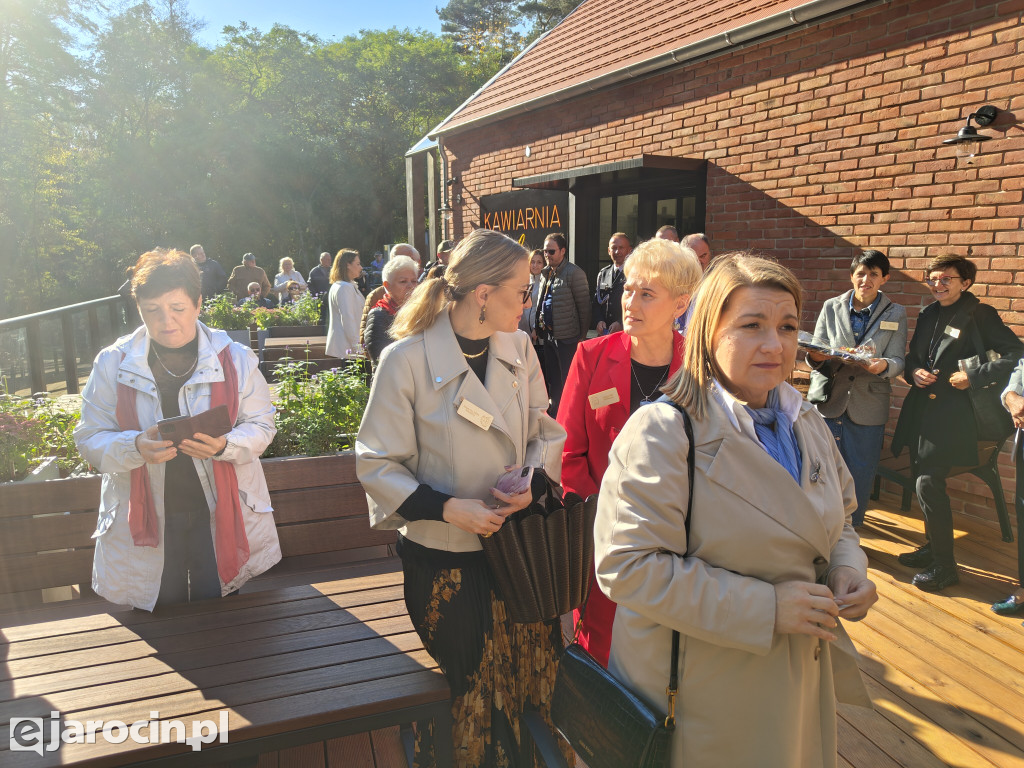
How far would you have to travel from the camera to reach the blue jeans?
191 inches

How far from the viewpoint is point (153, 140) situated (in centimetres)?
3872

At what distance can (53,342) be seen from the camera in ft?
30.1

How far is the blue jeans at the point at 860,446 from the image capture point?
4859 mm

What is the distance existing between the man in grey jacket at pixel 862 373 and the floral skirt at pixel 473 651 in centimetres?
342

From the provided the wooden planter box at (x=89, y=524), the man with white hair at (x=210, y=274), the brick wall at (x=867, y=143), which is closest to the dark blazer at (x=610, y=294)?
the brick wall at (x=867, y=143)

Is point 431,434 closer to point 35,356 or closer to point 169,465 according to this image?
point 169,465

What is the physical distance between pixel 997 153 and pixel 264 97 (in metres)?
46.0

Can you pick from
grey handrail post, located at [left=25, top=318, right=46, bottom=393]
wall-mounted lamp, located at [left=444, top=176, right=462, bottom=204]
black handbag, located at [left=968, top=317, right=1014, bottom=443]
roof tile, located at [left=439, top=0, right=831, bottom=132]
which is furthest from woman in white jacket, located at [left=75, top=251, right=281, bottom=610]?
wall-mounted lamp, located at [left=444, top=176, right=462, bottom=204]

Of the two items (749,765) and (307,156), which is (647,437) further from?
(307,156)

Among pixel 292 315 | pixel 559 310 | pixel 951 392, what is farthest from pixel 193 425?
pixel 292 315

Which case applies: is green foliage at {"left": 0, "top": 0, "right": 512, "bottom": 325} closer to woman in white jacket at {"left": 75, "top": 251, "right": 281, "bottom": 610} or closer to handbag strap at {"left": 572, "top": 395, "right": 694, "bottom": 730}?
woman in white jacket at {"left": 75, "top": 251, "right": 281, "bottom": 610}

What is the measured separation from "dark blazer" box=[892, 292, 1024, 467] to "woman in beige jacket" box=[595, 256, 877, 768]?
3385 millimetres

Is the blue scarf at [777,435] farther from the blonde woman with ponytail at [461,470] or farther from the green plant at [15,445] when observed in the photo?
the green plant at [15,445]

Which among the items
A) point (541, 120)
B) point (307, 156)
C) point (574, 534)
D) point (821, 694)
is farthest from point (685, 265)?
point (307, 156)
